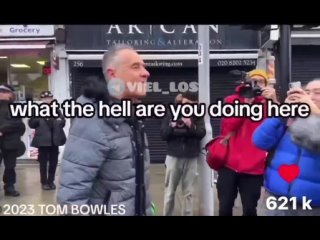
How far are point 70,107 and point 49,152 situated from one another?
7.67 ft

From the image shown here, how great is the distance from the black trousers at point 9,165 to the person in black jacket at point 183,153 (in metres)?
1.17

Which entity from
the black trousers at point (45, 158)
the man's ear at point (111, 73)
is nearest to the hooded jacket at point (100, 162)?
the man's ear at point (111, 73)

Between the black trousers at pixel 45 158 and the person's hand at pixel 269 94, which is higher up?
the person's hand at pixel 269 94

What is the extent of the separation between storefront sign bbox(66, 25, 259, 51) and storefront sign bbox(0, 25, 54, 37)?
18 cm

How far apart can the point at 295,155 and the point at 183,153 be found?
4.66 feet

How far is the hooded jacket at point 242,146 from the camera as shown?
3.39m

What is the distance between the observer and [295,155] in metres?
3.10

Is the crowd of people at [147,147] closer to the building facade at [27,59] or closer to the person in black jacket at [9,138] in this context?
the person in black jacket at [9,138]

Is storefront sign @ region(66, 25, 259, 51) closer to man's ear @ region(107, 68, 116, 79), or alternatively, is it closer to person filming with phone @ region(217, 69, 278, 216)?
man's ear @ region(107, 68, 116, 79)

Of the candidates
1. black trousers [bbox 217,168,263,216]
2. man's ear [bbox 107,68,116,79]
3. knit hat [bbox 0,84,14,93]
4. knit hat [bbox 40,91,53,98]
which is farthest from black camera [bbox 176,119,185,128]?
knit hat [bbox 0,84,14,93]

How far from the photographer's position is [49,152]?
539 centimetres

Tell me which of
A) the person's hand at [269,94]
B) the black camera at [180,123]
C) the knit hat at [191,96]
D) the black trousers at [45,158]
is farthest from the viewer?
the black trousers at [45,158]
